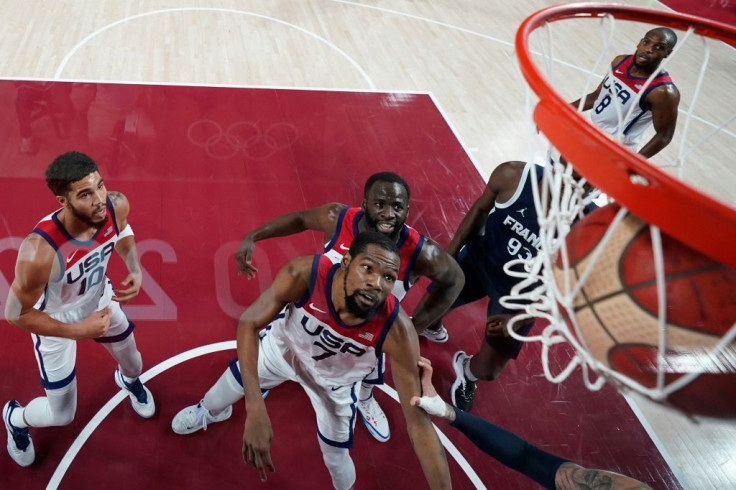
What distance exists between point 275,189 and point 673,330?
4096 millimetres

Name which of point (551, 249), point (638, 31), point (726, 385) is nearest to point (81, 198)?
point (551, 249)

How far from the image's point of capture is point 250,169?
5227mm

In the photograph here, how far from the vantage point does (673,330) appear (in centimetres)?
134

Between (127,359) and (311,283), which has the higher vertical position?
(311,283)

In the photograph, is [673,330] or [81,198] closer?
[673,330]

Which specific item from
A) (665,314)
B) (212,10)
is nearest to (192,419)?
(665,314)

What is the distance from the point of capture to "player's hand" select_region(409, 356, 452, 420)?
7.76 ft

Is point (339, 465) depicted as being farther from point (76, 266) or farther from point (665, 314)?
point (665, 314)

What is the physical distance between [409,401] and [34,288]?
1.67 m

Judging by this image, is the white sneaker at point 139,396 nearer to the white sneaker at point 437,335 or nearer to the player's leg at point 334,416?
the player's leg at point 334,416

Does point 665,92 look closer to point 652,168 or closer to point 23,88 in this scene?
point 652,168

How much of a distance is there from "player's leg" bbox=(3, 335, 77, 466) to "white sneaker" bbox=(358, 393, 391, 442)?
1573 mm

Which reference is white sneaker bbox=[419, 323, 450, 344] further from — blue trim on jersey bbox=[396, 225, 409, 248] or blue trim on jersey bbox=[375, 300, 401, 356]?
blue trim on jersey bbox=[375, 300, 401, 356]

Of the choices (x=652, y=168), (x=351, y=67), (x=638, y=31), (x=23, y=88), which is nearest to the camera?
(x=652, y=168)
